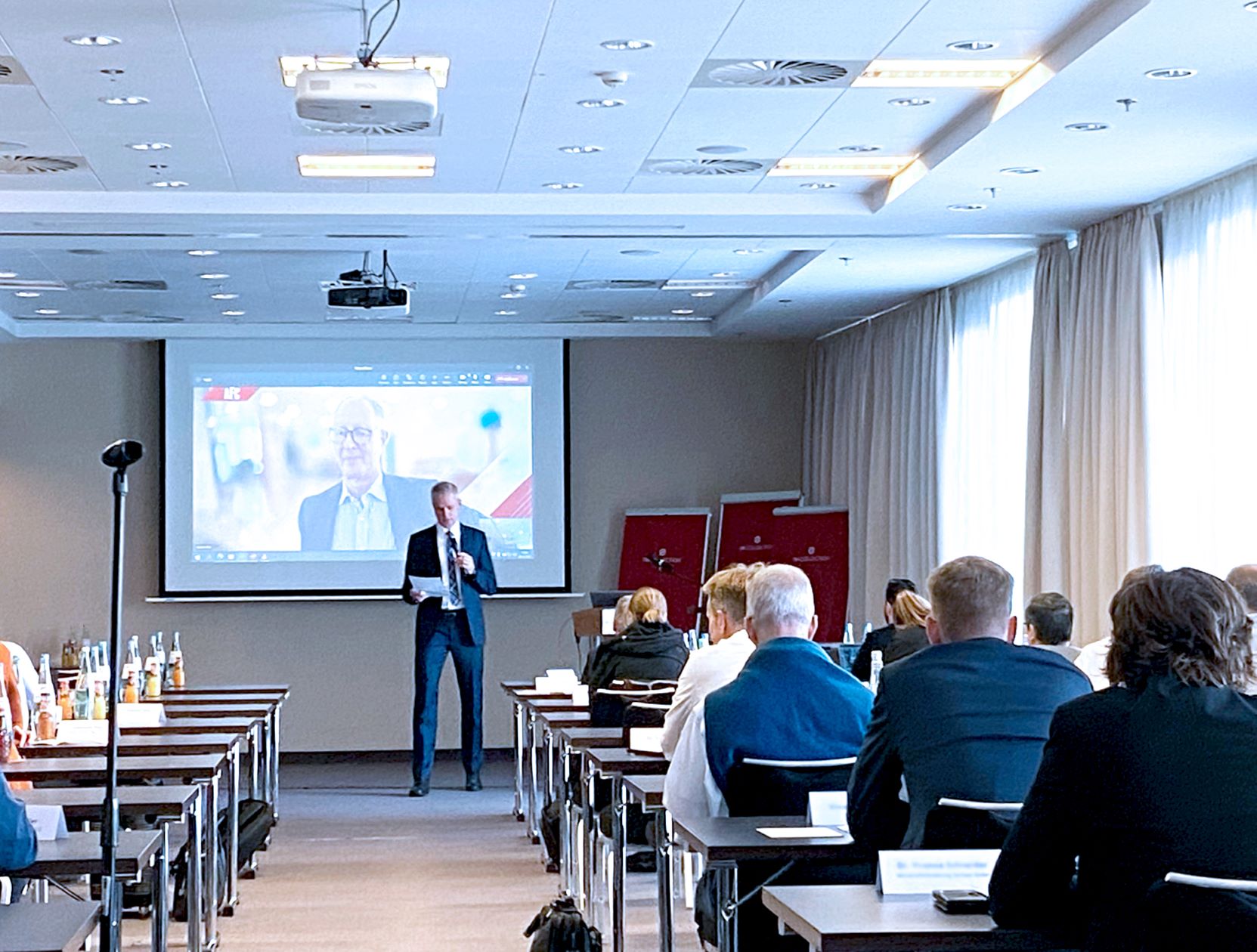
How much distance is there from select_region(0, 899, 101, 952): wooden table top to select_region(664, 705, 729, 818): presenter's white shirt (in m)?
1.78

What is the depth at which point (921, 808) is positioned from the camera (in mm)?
3719

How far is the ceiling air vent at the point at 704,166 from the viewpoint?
328 inches

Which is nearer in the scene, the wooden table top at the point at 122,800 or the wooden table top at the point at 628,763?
the wooden table top at the point at 122,800

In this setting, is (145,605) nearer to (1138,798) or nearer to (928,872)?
(928,872)

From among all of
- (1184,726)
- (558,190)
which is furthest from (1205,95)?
(1184,726)

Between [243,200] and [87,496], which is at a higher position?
[243,200]

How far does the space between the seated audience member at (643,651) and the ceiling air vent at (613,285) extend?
4.50 m

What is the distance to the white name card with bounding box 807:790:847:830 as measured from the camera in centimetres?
415

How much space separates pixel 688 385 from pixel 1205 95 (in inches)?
337

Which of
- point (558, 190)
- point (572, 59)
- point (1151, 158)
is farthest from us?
point (558, 190)

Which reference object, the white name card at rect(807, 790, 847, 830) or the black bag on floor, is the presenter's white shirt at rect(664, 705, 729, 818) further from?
the black bag on floor

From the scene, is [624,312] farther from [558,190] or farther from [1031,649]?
[1031,649]

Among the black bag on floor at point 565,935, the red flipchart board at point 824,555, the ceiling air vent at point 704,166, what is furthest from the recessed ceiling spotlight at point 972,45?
the red flipchart board at point 824,555

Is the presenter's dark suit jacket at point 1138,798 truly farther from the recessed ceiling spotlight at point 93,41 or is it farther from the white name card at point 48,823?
the recessed ceiling spotlight at point 93,41
